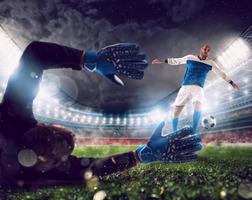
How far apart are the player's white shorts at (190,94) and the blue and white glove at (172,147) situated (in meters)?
5.06

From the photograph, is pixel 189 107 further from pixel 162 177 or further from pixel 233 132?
pixel 162 177

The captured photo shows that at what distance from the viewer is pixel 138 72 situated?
12.0 ft

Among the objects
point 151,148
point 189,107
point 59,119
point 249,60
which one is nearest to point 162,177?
point 151,148

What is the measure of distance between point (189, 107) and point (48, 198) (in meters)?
42.0

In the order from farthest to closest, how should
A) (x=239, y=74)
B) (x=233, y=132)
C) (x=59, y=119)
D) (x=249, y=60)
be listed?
(x=59, y=119), (x=239, y=74), (x=249, y=60), (x=233, y=132)

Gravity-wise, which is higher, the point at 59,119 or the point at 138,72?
the point at 59,119

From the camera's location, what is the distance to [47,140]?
3.21 meters

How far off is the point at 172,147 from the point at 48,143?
5.49 ft

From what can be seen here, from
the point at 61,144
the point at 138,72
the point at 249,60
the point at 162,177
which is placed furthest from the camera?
the point at 249,60

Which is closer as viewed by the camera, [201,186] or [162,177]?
[201,186]

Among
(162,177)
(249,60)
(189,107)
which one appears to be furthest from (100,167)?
(189,107)

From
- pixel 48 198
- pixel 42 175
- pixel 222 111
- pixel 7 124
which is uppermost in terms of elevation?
pixel 222 111

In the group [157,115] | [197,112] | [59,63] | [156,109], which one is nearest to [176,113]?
[197,112]

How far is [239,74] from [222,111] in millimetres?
5782
